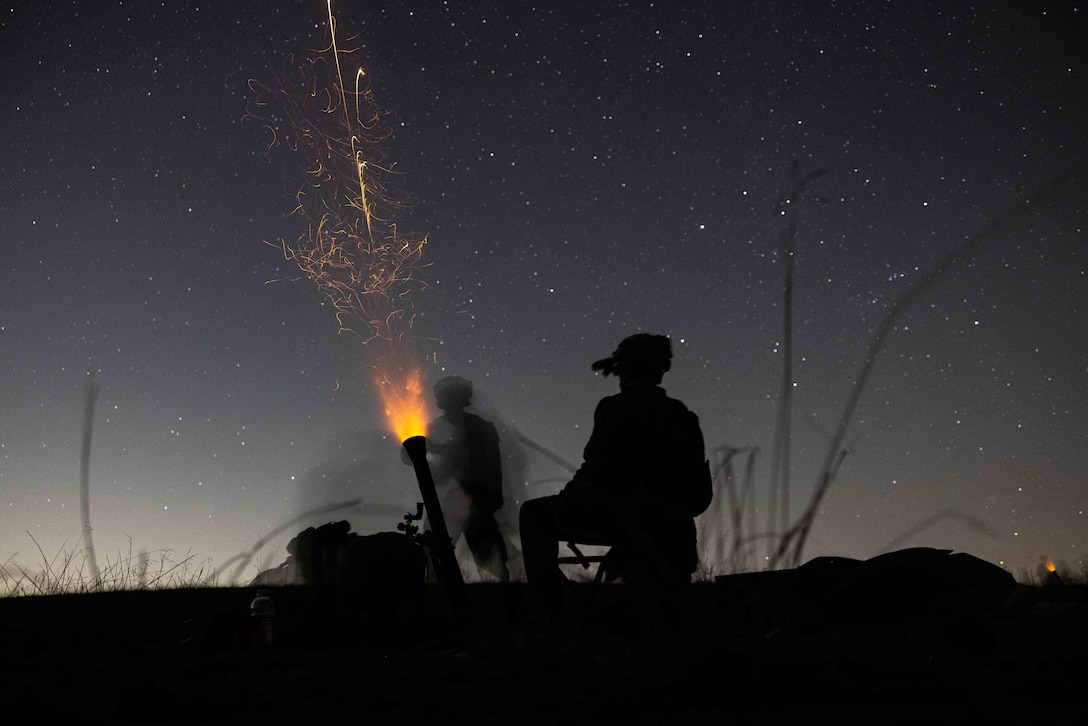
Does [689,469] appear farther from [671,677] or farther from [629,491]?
[671,677]

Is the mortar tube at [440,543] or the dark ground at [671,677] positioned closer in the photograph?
the dark ground at [671,677]

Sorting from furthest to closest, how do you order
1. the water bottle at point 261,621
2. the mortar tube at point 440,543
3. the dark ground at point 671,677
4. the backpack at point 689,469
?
the mortar tube at point 440,543
the backpack at point 689,469
the water bottle at point 261,621
the dark ground at point 671,677

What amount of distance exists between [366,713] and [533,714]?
38 cm

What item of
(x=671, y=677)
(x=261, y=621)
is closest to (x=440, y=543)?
(x=261, y=621)

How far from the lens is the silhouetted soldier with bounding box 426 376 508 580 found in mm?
8570

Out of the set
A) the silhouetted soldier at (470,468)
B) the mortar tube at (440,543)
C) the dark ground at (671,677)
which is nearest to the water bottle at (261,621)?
the dark ground at (671,677)

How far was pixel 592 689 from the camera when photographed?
1.89 metres

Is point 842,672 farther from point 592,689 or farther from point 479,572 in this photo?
point 479,572

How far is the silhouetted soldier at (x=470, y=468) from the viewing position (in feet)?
28.1

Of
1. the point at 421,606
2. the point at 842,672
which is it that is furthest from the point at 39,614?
the point at 842,672

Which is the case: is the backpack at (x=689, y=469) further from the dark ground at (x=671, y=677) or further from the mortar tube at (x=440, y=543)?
the mortar tube at (x=440, y=543)

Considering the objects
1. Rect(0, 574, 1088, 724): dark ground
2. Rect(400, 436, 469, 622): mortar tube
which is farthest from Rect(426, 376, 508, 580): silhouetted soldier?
Rect(0, 574, 1088, 724): dark ground

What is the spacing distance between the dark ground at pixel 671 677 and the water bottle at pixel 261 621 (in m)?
0.50

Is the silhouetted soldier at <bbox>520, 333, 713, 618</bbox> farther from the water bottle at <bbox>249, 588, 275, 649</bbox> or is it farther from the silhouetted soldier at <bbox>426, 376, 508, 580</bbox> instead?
the silhouetted soldier at <bbox>426, 376, 508, 580</bbox>
